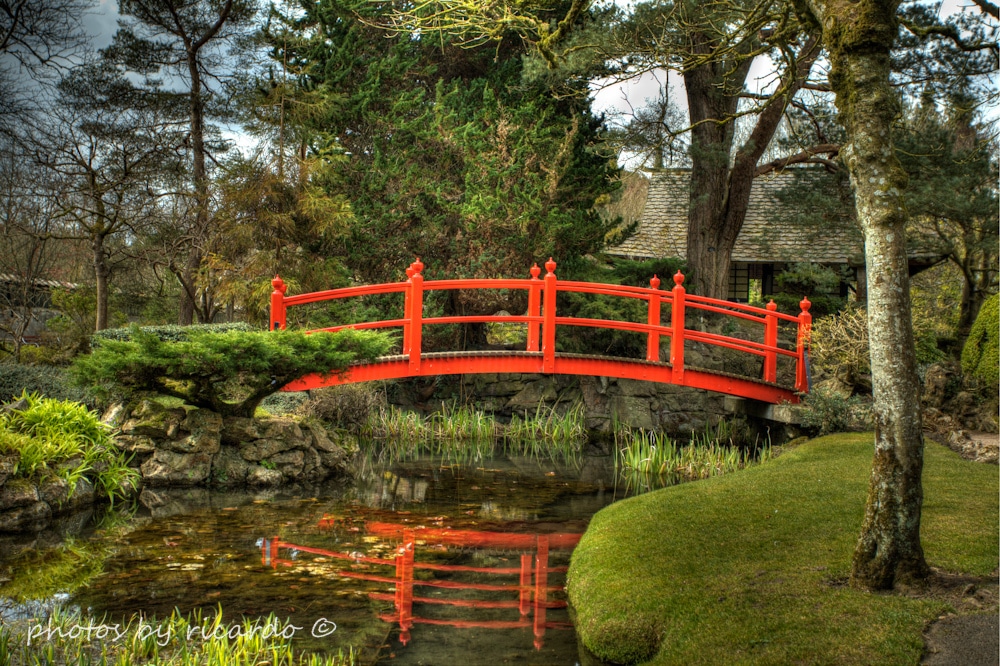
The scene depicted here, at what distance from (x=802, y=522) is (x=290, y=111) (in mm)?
10261

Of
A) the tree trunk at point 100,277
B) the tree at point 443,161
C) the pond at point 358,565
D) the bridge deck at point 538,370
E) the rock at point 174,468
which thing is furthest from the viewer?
the tree at point 443,161

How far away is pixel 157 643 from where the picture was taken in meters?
4.15

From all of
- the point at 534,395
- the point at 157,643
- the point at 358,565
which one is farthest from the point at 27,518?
the point at 534,395

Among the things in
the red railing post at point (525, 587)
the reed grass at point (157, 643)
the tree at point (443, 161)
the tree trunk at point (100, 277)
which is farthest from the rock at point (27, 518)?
the tree at point (443, 161)

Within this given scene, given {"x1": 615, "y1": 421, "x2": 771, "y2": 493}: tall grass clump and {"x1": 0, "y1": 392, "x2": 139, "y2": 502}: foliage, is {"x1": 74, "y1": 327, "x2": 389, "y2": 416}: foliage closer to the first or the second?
{"x1": 0, "y1": 392, "x2": 139, "y2": 502}: foliage

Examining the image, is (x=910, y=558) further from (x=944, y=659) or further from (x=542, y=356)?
(x=542, y=356)

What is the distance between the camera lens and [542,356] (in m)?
10.1

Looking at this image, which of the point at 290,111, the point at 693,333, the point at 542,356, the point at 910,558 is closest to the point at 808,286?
the point at 693,333

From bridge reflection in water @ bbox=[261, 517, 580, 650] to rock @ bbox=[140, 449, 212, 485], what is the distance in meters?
1.91

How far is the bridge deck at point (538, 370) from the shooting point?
9.52 metres

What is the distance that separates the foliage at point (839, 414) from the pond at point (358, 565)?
288 centimetres

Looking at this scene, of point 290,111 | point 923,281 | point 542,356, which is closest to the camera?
point 542,356

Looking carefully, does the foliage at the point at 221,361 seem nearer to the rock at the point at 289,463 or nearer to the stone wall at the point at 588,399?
the rock at the point at 289,463

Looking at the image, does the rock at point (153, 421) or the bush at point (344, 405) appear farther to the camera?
the bush at point (344, 405)
